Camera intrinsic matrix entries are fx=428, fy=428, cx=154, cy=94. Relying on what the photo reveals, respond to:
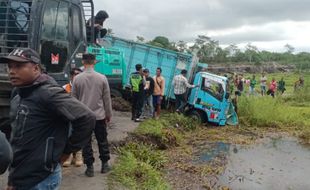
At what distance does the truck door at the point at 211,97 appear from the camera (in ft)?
47.4

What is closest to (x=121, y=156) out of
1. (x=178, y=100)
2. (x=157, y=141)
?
(x=157, y=141)

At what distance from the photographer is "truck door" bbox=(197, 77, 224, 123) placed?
47.4 ft

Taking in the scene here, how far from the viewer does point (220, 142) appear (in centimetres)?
1256

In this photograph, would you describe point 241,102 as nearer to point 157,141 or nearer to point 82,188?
point 157,141

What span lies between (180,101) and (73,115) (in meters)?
11.9

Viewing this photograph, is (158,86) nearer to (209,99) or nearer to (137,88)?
(137,88)

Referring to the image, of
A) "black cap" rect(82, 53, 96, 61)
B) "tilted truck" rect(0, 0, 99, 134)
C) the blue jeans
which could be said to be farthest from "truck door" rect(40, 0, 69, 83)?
the blue jeans

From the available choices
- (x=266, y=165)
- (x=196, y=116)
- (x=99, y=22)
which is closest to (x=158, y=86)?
(x=196, y=116)

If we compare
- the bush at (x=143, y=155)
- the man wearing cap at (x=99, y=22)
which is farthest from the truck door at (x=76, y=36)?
the bush at (x=143, y=155)

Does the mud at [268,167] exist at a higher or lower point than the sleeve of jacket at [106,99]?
lower

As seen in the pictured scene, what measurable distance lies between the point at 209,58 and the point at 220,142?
58.1m

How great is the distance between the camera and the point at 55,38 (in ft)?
25.4

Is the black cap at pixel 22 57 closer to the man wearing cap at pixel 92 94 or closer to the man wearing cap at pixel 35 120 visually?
the man wearing cap at pixel 35 120

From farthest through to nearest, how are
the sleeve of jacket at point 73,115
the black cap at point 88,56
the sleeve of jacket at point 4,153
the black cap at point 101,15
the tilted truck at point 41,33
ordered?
1. the black cap at point 101,15
2. the tilted truck at point 41,33
3. the black cap at point 88,56
4. the sleeve of jacket at point 73,115
5. the sleeve of jacket at point 4,153
